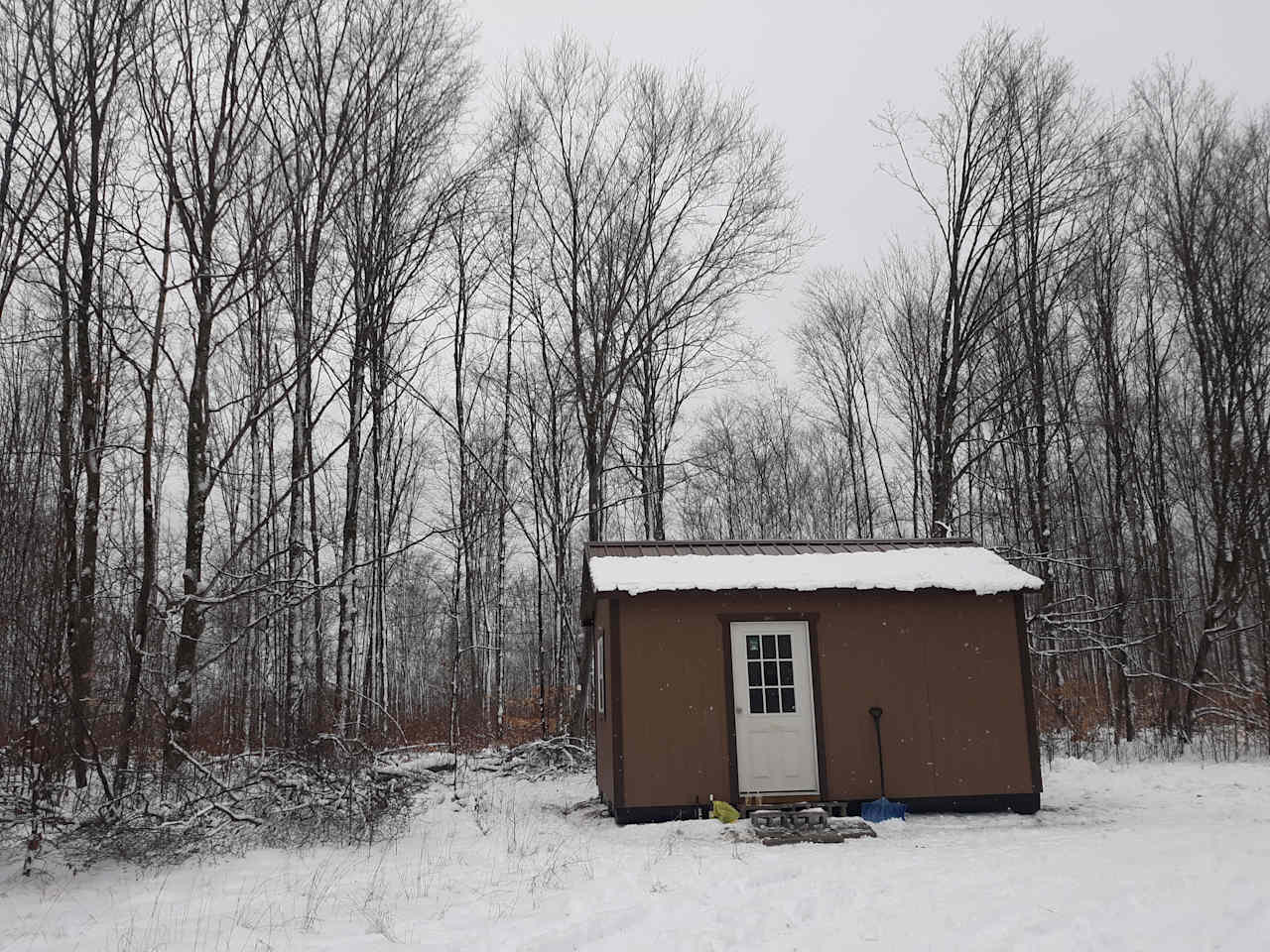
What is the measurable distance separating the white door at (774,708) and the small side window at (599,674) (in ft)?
6.22

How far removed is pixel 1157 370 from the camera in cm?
1753

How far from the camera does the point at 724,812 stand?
8.95m

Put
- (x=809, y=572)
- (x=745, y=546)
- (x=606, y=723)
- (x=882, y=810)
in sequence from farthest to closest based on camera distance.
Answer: (x=745, y=546) → (x=606, y=723) → (x=809, y=572) → (x=882, y=810)

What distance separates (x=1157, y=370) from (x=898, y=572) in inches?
442

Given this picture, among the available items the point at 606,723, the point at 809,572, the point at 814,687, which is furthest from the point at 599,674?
the point at 809,572

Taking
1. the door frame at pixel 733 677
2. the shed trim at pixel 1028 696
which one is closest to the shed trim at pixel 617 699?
the door frame at pixel 733 677

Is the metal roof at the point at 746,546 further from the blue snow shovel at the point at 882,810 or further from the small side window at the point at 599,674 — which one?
the blue snow shovel at the point at 882,810

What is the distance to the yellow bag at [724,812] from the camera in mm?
8930

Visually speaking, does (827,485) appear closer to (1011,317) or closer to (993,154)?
(1011,317)

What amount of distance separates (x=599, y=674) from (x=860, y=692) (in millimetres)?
3314

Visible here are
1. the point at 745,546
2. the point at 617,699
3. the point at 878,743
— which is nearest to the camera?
the point at 617,699

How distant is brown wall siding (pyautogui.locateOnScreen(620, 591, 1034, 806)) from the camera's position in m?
9.34

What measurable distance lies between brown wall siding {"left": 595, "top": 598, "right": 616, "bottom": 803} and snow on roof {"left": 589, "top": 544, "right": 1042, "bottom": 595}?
1.68 ft

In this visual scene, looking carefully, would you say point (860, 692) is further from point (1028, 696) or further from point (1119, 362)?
point (1119, 362)
